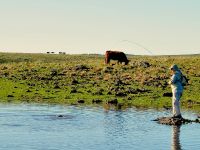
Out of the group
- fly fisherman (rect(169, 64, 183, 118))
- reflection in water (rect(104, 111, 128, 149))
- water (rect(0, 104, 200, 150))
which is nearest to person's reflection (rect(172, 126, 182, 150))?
water (rect(0, 104, 200, 150))

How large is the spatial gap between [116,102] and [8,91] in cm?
1074

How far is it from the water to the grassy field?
6256 millimetres

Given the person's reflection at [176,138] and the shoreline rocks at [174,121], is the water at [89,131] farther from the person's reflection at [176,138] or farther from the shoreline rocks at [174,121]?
the shoreline rocks at [174,121]

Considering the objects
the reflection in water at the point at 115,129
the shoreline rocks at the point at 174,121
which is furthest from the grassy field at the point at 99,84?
the shoreline rocks at the point at 174,121

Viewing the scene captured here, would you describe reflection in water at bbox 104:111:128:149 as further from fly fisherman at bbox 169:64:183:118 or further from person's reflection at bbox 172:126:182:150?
fly fisherman at bbox 169:64:183:118

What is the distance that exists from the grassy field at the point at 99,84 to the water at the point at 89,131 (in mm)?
6256

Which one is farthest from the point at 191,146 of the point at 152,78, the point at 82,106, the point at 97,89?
the point at 152,78

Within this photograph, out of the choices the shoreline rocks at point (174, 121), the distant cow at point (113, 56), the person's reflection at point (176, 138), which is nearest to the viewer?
the person's reflection at point (176, 138)

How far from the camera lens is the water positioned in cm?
2136

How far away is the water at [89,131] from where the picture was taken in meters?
21.4

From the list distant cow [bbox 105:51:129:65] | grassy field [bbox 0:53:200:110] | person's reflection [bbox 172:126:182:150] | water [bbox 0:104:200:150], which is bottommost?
person's reflection [bbox 172:126:182:150]

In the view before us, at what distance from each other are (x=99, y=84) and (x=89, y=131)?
80.7 ft

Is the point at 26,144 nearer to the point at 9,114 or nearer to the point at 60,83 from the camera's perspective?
the point at 9,114

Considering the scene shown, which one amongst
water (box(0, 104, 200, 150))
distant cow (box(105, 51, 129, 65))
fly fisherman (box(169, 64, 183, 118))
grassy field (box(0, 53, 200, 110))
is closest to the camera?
water (box(0, 104, 200, 150))
